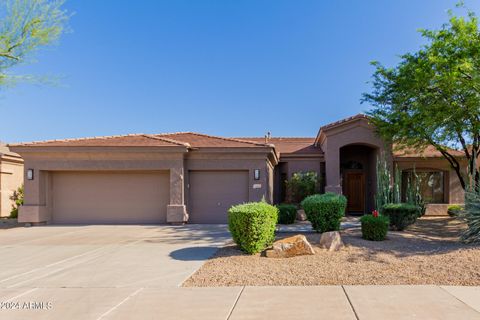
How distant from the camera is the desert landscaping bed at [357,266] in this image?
623 cm

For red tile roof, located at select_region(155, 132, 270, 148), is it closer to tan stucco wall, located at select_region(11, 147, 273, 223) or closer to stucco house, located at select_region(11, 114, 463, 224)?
stucco house, located at select_region(11, 114, 463, 224)

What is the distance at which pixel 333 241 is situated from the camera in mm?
8578

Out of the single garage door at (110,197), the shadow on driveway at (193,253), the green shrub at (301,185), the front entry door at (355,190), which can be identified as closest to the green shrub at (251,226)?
the shadow on driveway at (193,253)

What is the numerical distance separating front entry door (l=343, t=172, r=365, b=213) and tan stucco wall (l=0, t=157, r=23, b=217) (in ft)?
65.4

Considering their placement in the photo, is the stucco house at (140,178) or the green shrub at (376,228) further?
the stucco house at (140,178)

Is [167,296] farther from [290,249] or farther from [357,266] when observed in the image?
[357,266]

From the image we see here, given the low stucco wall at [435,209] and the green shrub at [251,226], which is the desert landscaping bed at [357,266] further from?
the low stucco wall at [435,209]

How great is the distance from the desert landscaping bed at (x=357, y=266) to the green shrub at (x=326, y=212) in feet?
3.50

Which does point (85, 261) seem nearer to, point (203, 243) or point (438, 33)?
point (203, 243)

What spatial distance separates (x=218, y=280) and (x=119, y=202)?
10.5m

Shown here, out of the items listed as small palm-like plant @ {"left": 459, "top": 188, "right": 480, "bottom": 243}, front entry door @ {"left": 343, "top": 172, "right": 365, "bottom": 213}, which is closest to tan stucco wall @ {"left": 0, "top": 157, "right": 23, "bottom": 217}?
front entry door @ {"left": 343, "top": 172, "right": 365, "bottom": 213}

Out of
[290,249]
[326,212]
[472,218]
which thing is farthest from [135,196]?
[472,218]

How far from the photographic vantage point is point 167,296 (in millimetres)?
5508

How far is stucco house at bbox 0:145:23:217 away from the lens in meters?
18.4
